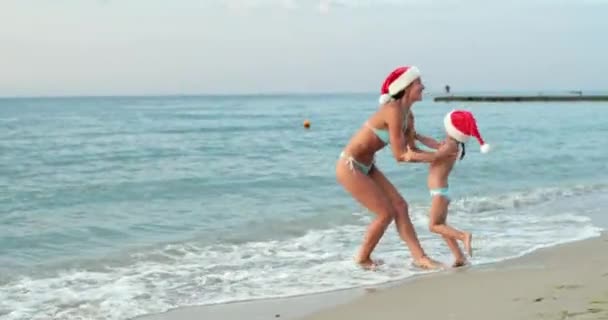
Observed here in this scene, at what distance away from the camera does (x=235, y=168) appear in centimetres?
1975

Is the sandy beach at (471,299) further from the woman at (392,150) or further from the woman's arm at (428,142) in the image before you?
the woman's arm at (428,142)

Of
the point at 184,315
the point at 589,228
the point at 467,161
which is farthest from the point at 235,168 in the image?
the point at 184,315

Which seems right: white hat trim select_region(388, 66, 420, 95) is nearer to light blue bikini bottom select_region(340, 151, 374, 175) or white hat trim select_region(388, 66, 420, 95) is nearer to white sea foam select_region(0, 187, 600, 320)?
light blue bikini bottom select_region(340, 151, 374, 175)

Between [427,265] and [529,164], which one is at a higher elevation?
[427,265]

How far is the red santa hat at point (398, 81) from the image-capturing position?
6.51m

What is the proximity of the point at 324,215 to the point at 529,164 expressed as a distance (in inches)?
375

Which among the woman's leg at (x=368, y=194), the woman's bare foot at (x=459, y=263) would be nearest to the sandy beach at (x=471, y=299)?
the woman's bare foot at (x=459, y=263)

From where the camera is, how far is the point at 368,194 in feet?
21.9

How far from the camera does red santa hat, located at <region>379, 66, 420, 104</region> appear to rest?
6.51 m

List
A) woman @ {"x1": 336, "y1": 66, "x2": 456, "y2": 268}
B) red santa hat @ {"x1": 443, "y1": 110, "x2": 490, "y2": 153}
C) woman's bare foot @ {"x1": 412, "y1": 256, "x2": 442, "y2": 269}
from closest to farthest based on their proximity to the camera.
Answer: woman @ {"x1": 336, "y1": 66, "x2": 456, "y2": 268} → red santa hat @ {"x1": 443, "y1": 110, "x2": 490, "y2": 153} → woman's bare foot @ {"x1": 412, "y1": 256, "x2": 442, "y2": 269}

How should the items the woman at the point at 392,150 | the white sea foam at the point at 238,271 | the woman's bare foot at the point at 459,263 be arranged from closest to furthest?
the white sea foam at the point at 238,271
the woman at the point at 392,150
the woman's bare foot at the point at 459,263

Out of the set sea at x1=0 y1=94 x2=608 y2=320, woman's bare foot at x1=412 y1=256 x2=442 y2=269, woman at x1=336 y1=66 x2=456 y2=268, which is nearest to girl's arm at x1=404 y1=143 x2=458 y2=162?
woman at x1=336 y1=66 x2=456 y2=268

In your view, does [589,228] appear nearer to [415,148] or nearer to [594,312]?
[415,148]

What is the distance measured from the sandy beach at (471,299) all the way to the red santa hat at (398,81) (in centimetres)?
144
